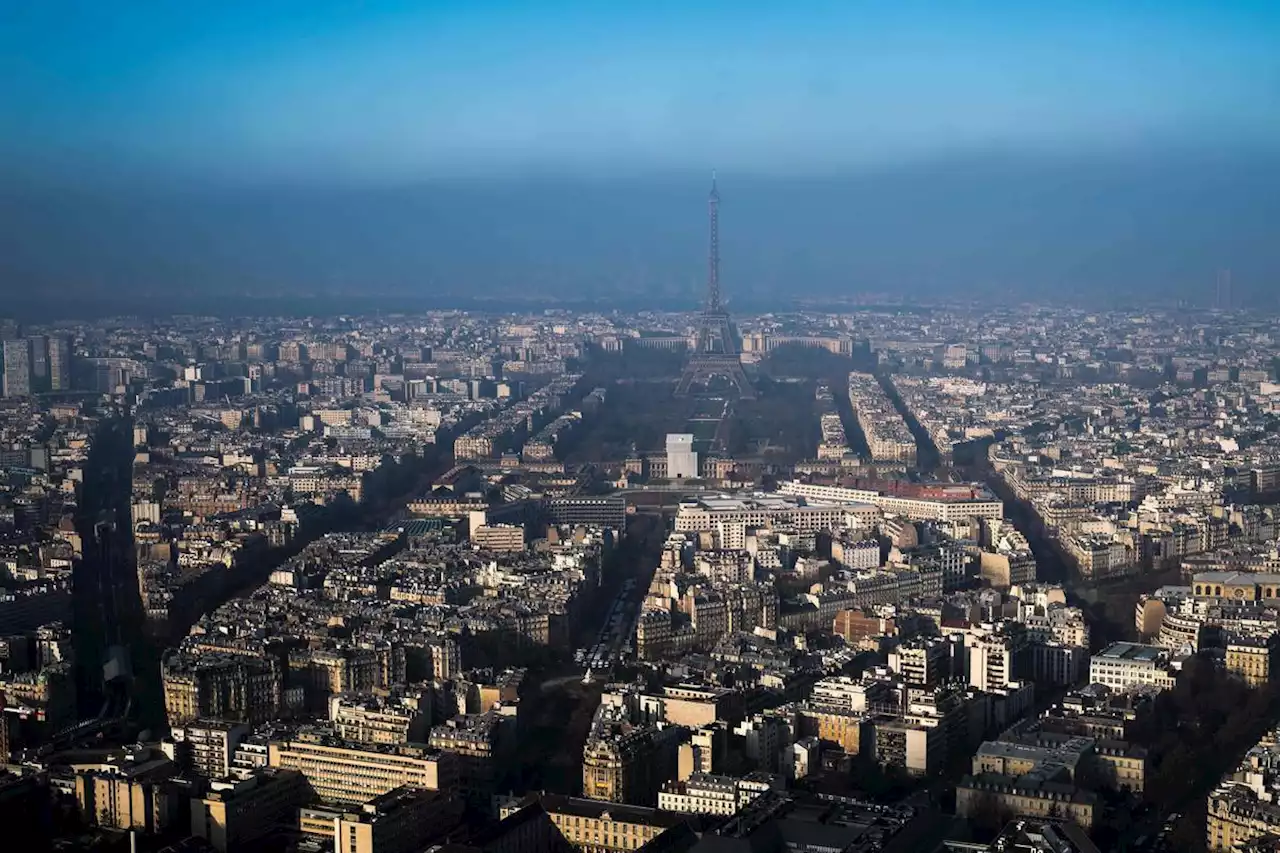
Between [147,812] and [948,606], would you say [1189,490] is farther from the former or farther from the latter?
[147,812]

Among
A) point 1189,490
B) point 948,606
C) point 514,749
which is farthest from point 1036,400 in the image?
point 514,749

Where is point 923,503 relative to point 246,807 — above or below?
above

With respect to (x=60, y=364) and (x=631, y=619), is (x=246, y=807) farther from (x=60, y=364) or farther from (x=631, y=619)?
(x=60, y=364)

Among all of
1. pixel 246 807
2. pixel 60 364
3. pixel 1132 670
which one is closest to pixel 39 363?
pixel 60 364

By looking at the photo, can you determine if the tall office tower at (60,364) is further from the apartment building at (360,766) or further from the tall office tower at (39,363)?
the apartment building at (360,766)

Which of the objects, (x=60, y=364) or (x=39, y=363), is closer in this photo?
(x=39, y=363)

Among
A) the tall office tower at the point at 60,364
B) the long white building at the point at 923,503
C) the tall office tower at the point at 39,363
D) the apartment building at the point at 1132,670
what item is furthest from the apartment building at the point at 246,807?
the tall office tower at the point at 60,364
